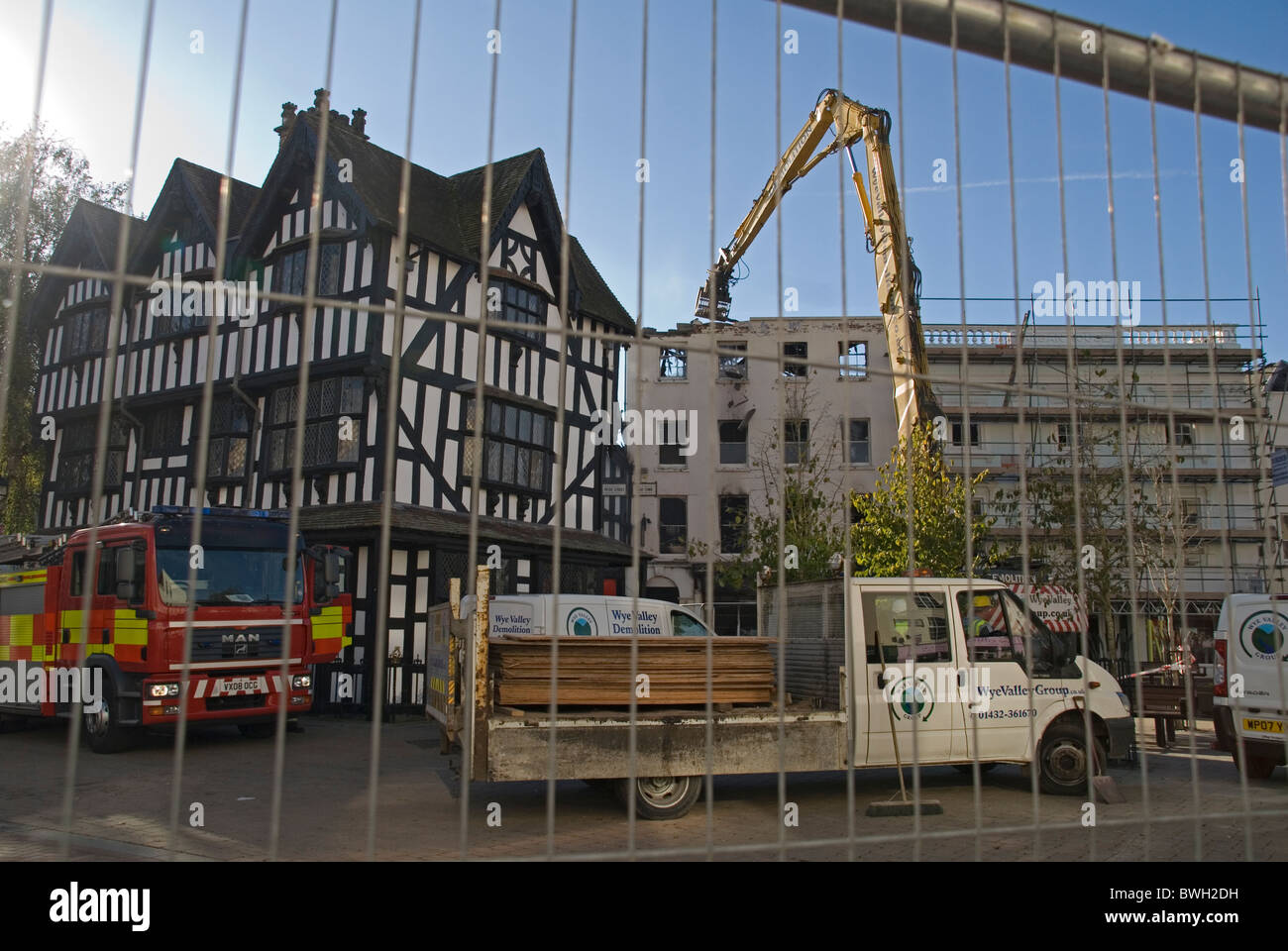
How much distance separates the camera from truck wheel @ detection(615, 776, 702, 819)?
8203mm

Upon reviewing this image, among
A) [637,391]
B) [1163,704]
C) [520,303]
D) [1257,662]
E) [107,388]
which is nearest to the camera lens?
[107,388]

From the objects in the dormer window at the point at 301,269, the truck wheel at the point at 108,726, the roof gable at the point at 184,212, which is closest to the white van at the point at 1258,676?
the truck wheel at the point at 108,726

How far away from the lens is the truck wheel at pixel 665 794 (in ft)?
26.9

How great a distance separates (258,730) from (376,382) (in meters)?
6.90

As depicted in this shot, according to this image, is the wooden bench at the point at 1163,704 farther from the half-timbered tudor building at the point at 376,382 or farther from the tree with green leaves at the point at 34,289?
the tree with green leaves at the point at 34,289

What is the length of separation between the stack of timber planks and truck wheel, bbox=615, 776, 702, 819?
68 centimetres

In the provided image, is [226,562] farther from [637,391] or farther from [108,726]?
[637,391]

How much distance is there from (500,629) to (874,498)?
8.50 meters

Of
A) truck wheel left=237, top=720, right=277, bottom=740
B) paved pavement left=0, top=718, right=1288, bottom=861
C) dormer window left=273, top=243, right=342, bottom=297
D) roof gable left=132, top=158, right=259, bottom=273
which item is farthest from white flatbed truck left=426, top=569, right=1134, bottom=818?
roof gable left=132, top=158, right=259, bottom=273

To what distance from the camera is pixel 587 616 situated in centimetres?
1379

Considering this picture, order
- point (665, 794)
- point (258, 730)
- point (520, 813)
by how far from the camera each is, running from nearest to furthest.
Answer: point (665, 794), point (520, 813), point (258, 730)

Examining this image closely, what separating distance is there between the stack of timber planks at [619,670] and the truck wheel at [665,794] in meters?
0.68

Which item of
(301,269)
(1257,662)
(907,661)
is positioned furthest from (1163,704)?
(301,269)
